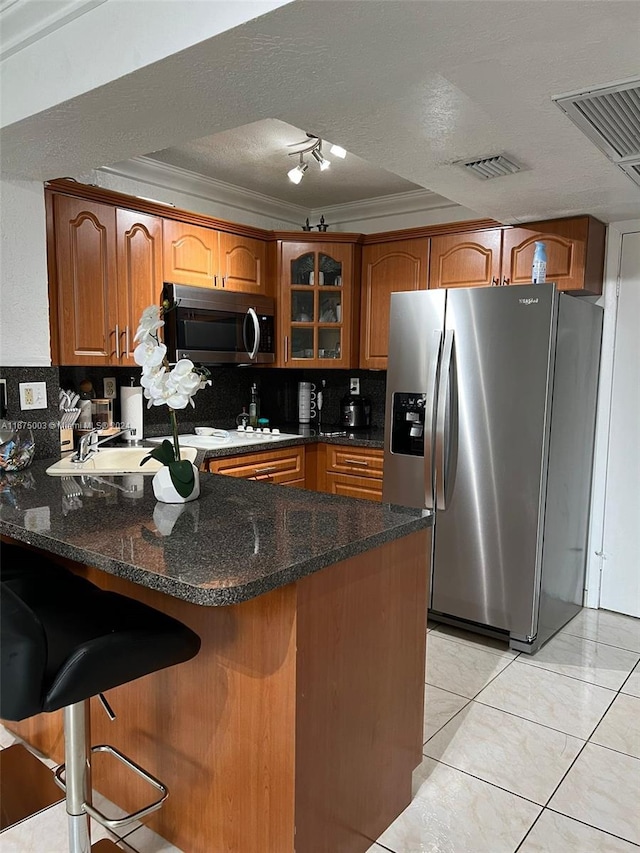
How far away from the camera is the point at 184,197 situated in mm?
3863

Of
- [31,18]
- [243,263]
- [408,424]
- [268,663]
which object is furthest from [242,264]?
[268,663]

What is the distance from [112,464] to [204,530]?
47.4 inches

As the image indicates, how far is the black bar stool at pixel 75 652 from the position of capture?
1211 mm

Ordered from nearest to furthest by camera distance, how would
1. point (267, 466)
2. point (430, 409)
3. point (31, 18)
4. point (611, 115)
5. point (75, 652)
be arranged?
point (75, 652), point (31, 18), point (611, 115), point (430, 409), point (267, 466)

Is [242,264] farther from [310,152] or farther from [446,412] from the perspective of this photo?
[446,412]

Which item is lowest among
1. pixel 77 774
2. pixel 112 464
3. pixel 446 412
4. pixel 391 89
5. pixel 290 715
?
pixel 77 774

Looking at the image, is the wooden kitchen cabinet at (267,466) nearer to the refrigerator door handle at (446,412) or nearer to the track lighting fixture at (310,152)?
the refrigerator door handle at (446,412)

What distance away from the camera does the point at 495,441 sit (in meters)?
2.96

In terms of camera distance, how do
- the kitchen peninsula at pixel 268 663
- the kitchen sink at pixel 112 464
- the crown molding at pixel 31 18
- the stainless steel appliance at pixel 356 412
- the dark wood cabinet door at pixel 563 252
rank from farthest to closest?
the stainless steel appliance at pixel 356 412, the dark wood cabinet door at pixel 563 252, the kitchen sink at pixel 112 464, the crown molding at pixel 31 18, the kitchen peninsula at pixel 268 663

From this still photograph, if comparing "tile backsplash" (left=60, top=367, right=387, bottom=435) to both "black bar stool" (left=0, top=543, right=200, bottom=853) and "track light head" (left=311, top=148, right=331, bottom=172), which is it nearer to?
Answer: "track light head" (left=311, top=148, right=331, bottom=172)

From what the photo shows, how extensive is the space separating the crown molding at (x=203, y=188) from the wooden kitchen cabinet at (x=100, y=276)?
1.34 feet

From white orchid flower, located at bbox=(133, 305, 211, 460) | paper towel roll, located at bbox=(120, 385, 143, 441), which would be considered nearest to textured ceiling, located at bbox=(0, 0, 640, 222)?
white orchid flower, located at bbox=(133, 305, 211, 460)

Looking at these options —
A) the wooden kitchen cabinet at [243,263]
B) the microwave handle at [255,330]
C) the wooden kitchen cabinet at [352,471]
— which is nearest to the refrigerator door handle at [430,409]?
the wooden kitchen cabinet at [352,471]

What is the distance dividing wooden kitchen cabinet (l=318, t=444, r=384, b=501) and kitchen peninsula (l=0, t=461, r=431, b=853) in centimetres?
171
